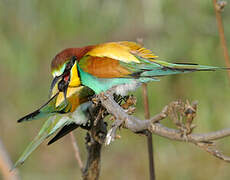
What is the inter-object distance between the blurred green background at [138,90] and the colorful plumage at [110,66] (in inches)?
57.0

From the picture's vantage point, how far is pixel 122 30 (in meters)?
4.13

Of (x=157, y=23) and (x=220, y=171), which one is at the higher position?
(x=157, y=23)

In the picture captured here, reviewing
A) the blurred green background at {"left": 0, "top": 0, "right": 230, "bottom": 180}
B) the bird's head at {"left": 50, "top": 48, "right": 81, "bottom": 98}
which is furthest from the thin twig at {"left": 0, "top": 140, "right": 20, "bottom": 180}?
the blurred green background at {"left": 0, "top": 0, "right": 230, "bottom": 180}

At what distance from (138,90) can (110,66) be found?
4.76 ft

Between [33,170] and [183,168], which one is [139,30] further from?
[33,170]

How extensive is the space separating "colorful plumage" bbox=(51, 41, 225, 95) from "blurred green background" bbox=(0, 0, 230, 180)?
4.75 feet

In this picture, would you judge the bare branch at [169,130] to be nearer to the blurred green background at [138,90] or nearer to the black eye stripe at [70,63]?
the black eye stripe at [70,63]

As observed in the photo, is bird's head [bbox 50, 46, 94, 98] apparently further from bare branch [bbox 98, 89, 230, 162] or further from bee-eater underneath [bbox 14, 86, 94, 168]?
bare branch [bbox 98, 89, 230, 162]

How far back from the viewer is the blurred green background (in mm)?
3582

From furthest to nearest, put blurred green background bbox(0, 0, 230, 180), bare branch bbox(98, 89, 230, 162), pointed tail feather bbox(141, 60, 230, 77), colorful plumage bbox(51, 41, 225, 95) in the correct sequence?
blurred green background bbox(0, 0, 230, 180) → colorful plumage bbox(51, 41, 225, 95) → pointed tail feather bbox(141, 60, 230, 77) → bare branch bbox(98, 89, 230, 162)

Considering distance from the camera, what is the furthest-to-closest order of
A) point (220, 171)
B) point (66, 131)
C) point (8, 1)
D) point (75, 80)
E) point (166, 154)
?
point (8, 1) → point (166, 154) → point (220, 171) → point (75, 80) → point (66, 131)

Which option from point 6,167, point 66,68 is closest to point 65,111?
point 66,68

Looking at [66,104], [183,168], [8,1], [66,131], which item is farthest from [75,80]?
[8,1]

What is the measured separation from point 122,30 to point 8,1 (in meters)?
1.23
